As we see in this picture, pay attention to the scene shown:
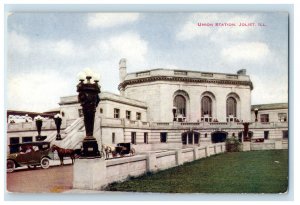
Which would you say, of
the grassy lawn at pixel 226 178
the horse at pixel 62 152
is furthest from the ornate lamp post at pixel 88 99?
the horse at pixel 62 152

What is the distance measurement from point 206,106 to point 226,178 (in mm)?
2732

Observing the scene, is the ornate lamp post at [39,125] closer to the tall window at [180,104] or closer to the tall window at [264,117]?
the tall window at [180,104]

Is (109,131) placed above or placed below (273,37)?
below

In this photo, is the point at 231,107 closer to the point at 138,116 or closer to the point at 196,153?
the point at 196,153

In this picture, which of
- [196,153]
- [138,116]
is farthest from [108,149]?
[196,153]

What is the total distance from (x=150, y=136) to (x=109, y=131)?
151 centimetres

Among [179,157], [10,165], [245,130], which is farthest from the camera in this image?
[179,157]

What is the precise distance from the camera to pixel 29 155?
12.2 meters

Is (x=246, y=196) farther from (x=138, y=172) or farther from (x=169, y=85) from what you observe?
(x=169, y=85)

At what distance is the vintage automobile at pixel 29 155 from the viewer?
11773mm

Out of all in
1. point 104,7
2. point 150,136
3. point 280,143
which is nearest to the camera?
point 104,7

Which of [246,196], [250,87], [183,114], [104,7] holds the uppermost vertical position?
[104,7]
